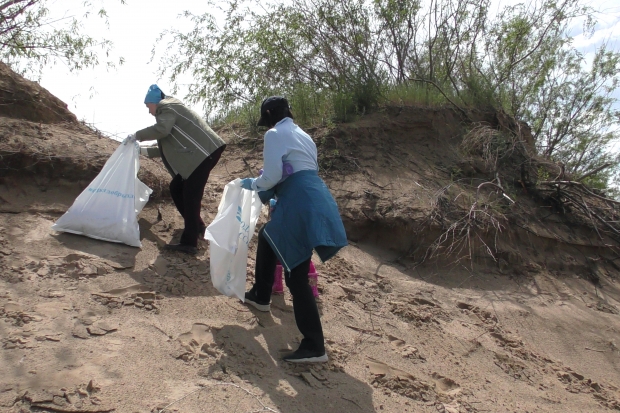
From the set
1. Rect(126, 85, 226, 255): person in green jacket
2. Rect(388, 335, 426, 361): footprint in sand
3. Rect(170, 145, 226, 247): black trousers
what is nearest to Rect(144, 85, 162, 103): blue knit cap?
Rect(126, 85, 226, 255): person in green jacket

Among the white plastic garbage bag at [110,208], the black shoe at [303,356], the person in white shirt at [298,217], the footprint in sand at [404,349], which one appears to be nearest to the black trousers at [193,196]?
the white plastic garbage bag at [110,208]

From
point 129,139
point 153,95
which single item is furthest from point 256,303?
point 153,95

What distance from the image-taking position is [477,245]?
5984 mm

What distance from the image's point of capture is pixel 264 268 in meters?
3.85

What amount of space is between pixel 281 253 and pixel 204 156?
4.61 feet

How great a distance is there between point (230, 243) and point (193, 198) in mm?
837

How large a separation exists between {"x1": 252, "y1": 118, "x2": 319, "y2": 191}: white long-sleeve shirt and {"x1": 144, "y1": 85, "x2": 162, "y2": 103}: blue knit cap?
5.05 ft

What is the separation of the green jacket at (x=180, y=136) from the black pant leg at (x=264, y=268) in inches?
40.3

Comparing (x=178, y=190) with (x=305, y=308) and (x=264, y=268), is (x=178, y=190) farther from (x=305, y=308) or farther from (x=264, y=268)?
(x=305, y=308)

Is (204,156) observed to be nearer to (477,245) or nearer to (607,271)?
(477,245)

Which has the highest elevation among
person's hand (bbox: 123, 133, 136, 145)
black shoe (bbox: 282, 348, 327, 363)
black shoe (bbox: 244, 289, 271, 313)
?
person's hand (bbox: 123, 133, 136, 145)

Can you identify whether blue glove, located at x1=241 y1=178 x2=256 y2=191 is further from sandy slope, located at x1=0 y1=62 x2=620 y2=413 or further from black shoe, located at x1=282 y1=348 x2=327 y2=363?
black shoe, located at x1=282 y1=348 x2=327 y2=363

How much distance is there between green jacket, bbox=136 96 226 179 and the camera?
4.49 metres

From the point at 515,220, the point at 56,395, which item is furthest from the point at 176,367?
the point at 515,220
